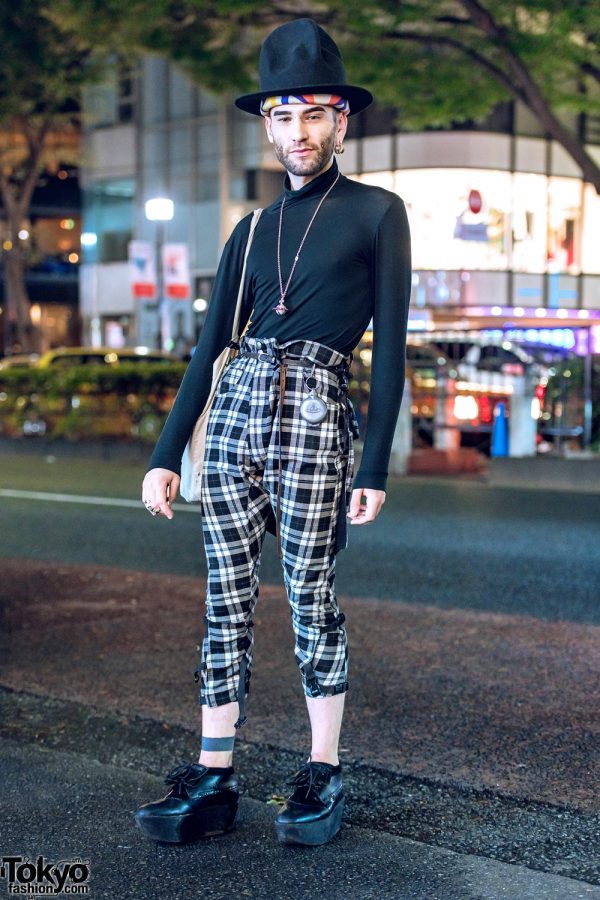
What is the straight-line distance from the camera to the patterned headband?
3.32 m

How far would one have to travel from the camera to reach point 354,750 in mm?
4211

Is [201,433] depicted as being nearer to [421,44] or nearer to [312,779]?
[312,779]

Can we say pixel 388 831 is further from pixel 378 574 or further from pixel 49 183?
pixel 49 183

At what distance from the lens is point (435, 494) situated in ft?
42.7

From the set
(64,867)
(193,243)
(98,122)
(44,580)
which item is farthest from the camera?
(98,122)

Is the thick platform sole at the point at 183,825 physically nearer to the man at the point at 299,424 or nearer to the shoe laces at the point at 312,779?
the man at the point at 299,424

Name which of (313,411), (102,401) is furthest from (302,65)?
(102,401)

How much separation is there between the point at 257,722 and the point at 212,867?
1367 millimetres

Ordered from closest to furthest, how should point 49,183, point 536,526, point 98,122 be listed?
point 536,526 < point 98,122 < point 49,183

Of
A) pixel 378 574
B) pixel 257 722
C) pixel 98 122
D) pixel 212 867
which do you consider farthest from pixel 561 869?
pixel 98 122

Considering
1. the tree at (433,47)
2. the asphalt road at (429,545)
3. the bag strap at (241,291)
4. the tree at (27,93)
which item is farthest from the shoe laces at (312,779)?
the tree at (27,93)

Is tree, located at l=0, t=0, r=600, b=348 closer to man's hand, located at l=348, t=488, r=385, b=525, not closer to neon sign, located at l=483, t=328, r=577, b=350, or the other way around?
neon sign, located at l=483, t=328, r=577, b=350

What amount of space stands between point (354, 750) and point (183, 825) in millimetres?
1019

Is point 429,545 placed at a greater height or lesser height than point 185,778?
lesser
